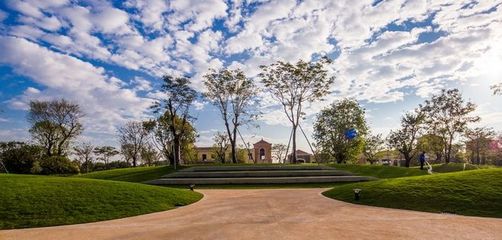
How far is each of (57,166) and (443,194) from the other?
3616 centimetres

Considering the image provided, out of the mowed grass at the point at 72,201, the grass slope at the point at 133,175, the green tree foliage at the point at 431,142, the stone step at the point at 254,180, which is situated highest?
the green tree foliage at the point at 431,142

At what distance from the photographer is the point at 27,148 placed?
131ft

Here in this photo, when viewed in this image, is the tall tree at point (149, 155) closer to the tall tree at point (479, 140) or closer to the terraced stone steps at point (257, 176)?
the terraced stone steps at point (257, 176)

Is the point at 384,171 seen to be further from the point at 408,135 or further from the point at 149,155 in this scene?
the point at 149,155

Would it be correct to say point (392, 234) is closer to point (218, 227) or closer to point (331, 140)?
point (218, 227)

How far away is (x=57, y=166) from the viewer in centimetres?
3609

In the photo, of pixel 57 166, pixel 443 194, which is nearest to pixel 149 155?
pixel 57 166

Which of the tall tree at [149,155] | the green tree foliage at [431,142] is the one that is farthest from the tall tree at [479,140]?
the tall tree at [149,155]

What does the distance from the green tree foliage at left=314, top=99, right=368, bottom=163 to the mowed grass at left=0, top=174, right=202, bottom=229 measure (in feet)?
110

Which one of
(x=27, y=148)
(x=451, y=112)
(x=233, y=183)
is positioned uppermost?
(x=451, y=112)

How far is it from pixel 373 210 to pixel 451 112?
3873 cm

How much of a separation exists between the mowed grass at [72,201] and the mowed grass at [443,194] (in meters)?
6.91

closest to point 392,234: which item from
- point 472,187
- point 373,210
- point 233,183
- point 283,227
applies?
point 283,227

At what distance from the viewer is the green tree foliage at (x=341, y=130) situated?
4459 centimetres
